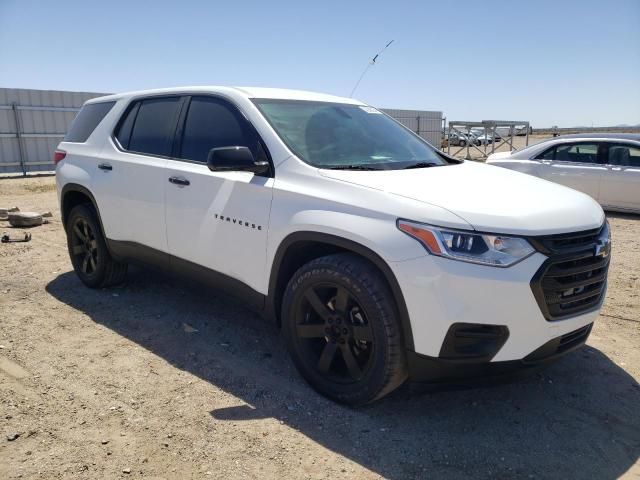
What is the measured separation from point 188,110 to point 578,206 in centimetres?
279

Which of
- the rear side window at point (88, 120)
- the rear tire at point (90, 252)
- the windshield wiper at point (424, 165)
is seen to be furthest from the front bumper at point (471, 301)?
the rear side window at point (88, 120)

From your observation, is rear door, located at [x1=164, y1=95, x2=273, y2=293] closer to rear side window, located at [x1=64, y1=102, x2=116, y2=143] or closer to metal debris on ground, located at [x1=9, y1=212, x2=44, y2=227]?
rear side window, located at [x1=64, y1=102, x2=116, y2=143]

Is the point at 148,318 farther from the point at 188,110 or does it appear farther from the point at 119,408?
the point at 188,110

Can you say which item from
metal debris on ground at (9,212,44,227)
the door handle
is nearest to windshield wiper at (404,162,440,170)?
the door handle

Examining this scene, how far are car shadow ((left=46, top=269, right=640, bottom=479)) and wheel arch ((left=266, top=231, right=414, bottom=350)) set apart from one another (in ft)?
1.68

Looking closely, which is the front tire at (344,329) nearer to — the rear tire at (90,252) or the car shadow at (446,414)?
the car shadow at (446,414)

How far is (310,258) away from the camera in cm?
333

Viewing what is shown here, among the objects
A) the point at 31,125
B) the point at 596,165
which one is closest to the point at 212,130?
the point at 596,165

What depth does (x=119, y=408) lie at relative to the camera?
3.09 meters

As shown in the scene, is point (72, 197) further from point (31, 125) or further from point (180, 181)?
point (31, 125)

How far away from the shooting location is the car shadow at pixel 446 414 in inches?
104

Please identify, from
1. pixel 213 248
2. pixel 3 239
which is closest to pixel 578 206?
pixel 213 248

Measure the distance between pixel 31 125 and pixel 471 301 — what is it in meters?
16.7

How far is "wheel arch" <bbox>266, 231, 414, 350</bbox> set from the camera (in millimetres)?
2697
